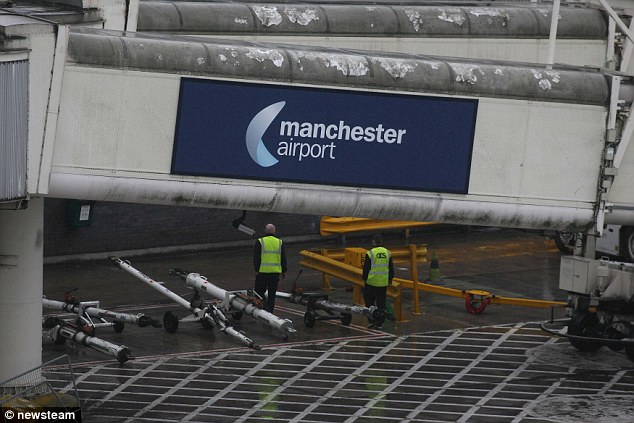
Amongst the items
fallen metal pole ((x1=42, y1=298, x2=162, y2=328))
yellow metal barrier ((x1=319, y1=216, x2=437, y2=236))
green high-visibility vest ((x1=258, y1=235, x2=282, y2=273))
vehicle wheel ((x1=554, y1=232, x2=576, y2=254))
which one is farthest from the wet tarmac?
vehicle wheel ((x1=554, y1=232, x2=576, y2=254))

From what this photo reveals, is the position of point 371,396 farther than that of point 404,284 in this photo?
No

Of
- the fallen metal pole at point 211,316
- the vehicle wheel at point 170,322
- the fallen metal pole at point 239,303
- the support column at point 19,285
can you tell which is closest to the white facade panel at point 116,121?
the support column at point 19,285


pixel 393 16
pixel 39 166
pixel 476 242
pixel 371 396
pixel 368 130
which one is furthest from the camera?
pixel 476 242

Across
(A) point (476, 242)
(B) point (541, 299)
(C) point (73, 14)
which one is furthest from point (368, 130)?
(A) point (476, 242)

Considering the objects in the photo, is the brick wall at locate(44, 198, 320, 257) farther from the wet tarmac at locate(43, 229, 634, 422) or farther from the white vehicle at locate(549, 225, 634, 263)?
the white vehicle at locate(549, 225, 634, 263)

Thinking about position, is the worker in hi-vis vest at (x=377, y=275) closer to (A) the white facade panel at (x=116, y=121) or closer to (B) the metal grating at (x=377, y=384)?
(B) the metal grating at (x=377, y=384)

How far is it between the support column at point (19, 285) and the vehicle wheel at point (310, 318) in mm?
7918

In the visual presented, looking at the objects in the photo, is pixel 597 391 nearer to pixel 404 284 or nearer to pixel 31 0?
pixel 404 284

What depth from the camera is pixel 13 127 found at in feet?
60.2

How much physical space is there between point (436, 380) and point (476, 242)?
13.6 m

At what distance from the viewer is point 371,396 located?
75.8 feet

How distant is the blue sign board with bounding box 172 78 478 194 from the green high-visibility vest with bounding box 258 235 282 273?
23.6 ft

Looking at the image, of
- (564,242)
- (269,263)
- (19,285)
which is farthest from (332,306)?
(564,242)

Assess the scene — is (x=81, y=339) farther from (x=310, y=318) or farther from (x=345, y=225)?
(x=345, y=225)
